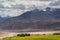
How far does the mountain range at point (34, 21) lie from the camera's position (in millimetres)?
23031

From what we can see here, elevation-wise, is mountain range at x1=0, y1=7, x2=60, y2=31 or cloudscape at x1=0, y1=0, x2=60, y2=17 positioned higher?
cloudscape at x1=0, y1=0, x2=60, y2=17

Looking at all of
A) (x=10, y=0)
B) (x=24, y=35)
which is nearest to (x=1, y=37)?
(x=24, y=35)

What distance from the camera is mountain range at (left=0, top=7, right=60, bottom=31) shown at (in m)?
23.0

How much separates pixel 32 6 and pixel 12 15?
8.27ft

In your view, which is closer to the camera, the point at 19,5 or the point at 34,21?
the point at 19,5

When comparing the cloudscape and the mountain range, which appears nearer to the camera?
the cloudscape

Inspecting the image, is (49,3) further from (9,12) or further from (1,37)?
(1,37)

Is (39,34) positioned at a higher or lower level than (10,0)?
lower

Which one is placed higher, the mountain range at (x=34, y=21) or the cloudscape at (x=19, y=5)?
the cloudscape at (x=19, y=5)

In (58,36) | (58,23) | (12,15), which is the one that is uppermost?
(12,15)

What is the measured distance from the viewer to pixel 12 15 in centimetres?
2323

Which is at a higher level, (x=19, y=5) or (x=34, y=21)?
(x=19, y=5)

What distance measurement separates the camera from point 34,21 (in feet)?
76.1

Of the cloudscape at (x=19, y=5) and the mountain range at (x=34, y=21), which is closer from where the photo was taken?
the cloudscape at (x=19, y=5)
